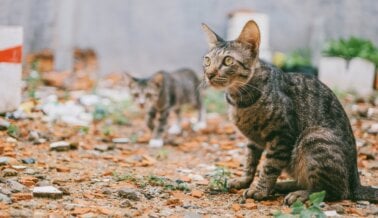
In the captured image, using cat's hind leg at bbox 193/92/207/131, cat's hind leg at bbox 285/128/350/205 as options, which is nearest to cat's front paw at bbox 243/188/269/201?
cat's hind leg at bbox 285/128/350/205

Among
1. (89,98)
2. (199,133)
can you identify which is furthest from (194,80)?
(89,98)

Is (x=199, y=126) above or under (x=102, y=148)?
above

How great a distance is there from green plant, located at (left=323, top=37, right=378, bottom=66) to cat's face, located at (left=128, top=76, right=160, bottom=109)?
391 cm

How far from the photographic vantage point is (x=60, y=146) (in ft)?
16.3

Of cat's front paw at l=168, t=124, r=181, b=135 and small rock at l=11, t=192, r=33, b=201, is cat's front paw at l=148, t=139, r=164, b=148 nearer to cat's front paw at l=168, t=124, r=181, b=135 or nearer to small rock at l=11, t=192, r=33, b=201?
cat's front paw at l=168, t=124, r=181, b=135

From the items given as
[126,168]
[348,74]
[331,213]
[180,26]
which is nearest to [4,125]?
[126,168]

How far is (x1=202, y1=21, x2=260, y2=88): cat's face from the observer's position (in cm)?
366

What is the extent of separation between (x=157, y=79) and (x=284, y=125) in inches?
119

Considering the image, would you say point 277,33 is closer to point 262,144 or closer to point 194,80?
point 194,80

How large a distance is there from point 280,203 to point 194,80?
154 inches

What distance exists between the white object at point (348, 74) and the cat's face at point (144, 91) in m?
3.59

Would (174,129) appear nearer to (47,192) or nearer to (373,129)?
(373,129)

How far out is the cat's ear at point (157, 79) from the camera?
251 inches

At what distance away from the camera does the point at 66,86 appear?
8312mm
